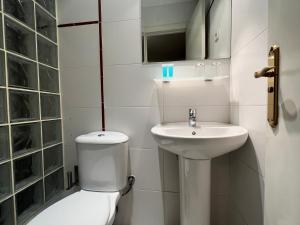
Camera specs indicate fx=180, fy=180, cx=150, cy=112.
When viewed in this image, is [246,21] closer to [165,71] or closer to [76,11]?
[165,71]

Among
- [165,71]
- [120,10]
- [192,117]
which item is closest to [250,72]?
[192,117]

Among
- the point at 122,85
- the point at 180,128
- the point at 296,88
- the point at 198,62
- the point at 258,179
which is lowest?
the point at 258,179

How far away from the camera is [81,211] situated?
0.91 meters

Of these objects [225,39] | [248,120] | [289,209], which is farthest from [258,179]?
[225,39]

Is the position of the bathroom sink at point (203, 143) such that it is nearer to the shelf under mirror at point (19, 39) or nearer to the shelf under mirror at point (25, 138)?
the shelf under mirror at point (25, 138)

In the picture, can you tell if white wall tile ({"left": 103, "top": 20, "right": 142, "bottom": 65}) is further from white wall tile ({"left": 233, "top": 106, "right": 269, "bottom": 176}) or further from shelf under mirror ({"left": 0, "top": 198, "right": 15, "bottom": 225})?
shelf under mirror ({"left": 0, "top": 198, "right": 15, "bottom": 225})

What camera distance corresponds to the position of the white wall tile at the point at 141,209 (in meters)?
1.32

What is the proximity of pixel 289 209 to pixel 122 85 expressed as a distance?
1128 millimetres

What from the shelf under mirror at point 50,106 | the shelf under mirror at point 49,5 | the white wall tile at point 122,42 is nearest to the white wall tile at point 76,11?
the shelf under mirror at point 49,5

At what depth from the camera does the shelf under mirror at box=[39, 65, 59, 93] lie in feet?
4.09

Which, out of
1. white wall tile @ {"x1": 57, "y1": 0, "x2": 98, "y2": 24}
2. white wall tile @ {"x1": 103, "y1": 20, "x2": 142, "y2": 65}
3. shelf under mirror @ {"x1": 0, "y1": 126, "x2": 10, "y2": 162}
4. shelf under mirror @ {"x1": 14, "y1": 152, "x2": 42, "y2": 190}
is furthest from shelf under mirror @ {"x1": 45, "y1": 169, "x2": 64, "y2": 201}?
white wall tile @ {"x1": 57, "y1": 0, "x2": 98, "y2": 24}

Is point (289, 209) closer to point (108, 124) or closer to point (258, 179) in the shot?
point (258, 179)

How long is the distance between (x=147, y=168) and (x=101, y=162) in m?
0.34

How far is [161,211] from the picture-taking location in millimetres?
1313
